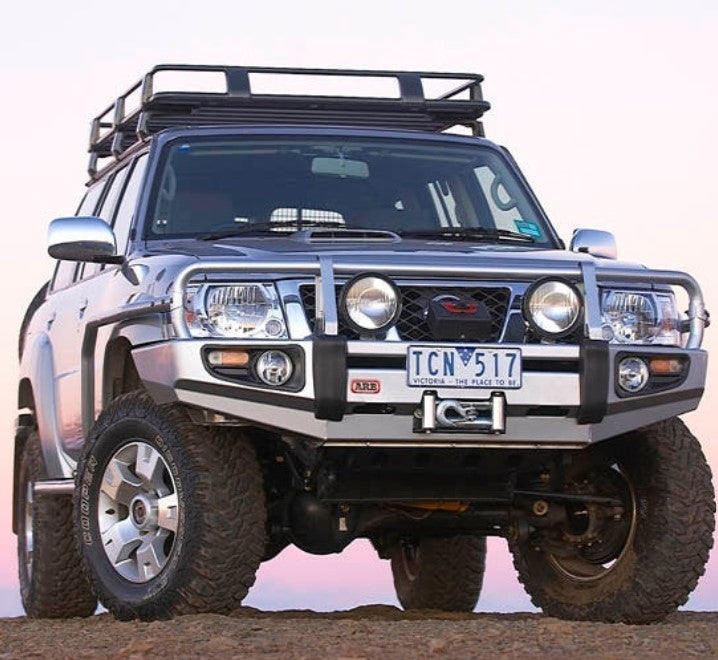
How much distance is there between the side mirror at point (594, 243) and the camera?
9.21 metres

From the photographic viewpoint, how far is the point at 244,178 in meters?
9.30

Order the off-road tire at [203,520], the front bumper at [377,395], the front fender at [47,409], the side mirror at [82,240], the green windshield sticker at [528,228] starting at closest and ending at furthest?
1. the front bumper at [377,395]
2. the off-road tire at [203,520]
3. the side mirror at [82,240]
4. the green windshield sticker at [528,228]
5. the front fender at [47,409]

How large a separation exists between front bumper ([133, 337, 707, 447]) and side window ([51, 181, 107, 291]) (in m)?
2.94

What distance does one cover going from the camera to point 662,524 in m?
8.45

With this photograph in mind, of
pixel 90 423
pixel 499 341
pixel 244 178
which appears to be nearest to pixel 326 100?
pixel 244 178

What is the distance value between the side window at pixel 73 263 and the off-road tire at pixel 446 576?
7.64ft

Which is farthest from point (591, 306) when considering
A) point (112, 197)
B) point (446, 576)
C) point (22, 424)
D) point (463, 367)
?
point (22, 424)

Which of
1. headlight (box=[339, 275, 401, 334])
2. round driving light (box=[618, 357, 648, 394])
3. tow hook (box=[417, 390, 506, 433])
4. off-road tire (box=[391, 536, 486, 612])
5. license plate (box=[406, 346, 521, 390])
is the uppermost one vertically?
headlight (box=[339, 275, 401, 334])

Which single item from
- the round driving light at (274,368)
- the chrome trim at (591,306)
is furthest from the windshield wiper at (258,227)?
the chrome trim at (591,306)

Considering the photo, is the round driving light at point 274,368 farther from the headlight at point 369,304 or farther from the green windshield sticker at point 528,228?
the green windshield sticker at point 528,228

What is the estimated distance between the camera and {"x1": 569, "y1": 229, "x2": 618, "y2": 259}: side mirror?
9.21 m

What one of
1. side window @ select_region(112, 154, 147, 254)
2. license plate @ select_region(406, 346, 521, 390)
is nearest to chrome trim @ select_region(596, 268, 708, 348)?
license plate @ select_region(406, 346, 521, 390)

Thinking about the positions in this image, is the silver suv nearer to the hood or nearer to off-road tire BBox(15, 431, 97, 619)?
the hood

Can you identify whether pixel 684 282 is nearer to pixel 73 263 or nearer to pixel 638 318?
pixel 638 318
